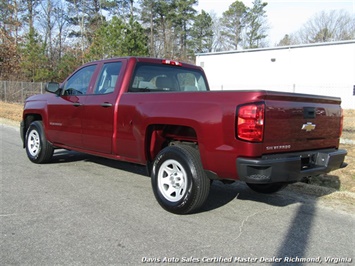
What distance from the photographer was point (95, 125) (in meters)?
5.54

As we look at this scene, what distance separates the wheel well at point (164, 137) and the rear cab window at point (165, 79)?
85cm

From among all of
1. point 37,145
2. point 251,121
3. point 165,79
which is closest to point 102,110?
point 165,79

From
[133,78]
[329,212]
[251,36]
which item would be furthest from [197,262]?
[251,36]

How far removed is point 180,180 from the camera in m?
4.34

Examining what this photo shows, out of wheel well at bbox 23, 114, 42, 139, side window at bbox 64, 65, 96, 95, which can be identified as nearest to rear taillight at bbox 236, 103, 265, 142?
side window at bbox 64, 65, 96, 95

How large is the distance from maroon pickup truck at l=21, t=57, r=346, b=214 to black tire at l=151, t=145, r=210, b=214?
0.04 feet

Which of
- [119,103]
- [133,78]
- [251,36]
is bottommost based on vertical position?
[119,103]

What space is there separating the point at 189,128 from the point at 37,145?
12.6 feet

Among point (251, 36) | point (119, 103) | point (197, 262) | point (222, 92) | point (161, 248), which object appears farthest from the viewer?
point (251, 36)

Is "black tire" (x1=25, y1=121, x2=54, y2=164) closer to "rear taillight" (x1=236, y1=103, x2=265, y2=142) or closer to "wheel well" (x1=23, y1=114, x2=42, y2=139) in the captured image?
"wheel well" (x1=23, y1=114, x2=42, y2=139)

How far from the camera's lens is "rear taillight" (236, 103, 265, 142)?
3.54m

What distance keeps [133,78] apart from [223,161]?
2.17 meters

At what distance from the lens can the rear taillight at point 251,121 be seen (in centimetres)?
354

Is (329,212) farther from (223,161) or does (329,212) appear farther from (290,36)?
(290,36)
